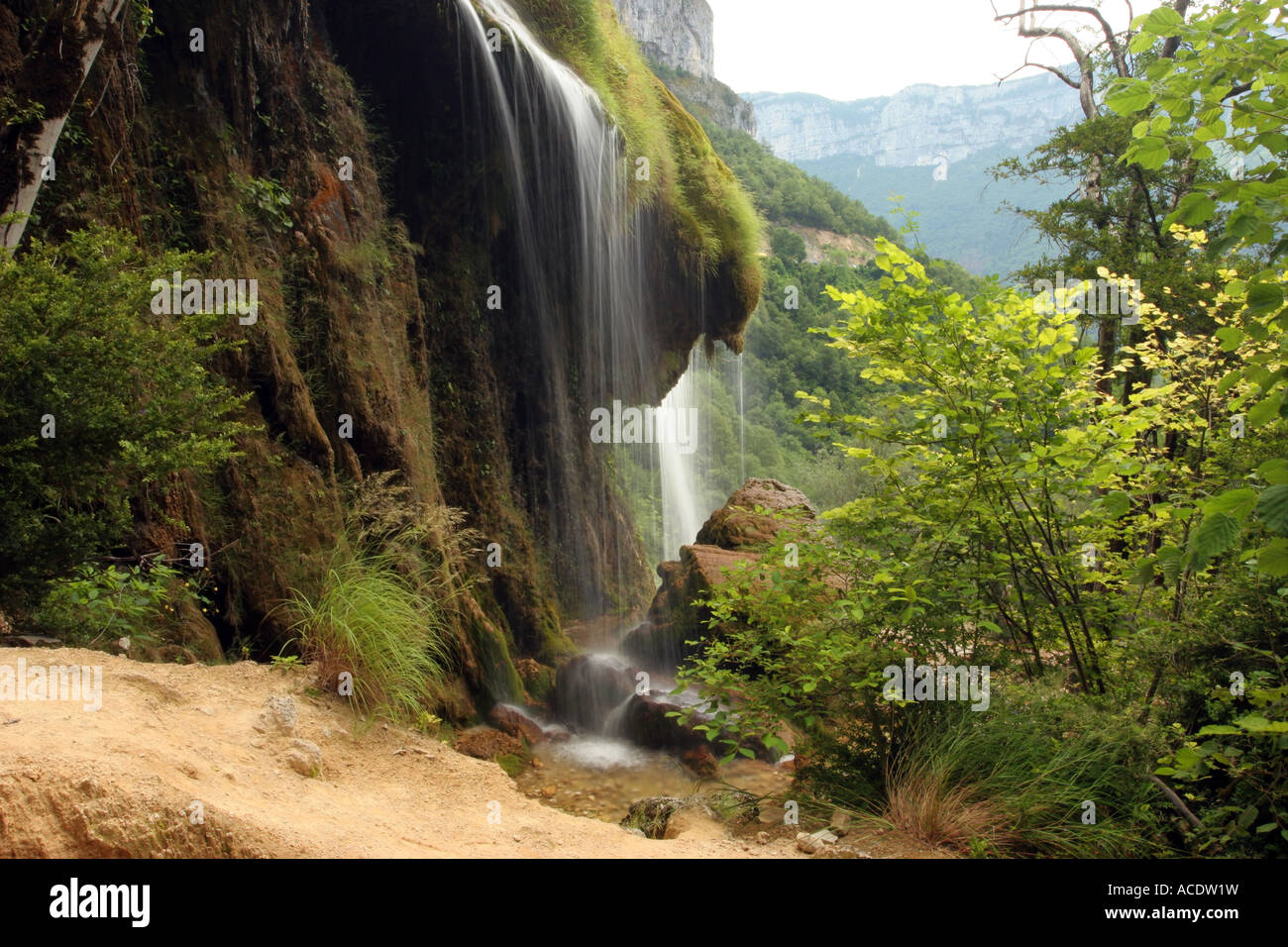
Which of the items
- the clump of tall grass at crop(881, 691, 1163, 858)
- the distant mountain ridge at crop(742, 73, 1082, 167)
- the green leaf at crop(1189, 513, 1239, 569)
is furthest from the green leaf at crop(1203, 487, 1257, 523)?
the distant mountain ridge at crop(742, 73, 1082, 167)

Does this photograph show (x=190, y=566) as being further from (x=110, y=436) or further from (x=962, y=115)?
(x=962, y=115)

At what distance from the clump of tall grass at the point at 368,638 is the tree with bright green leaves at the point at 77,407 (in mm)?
1548

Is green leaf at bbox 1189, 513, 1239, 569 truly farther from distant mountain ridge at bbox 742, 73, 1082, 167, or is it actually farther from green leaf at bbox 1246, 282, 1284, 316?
distant mountain ridge at bbox 742, 73, 1082, 167

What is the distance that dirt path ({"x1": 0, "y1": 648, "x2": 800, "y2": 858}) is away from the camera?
9.49 ft

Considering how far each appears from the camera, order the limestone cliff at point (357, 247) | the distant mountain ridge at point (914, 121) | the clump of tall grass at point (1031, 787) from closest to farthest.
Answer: the clump of tall grass at point (1031, 787) → the limestone cliff at point (357, 247) → the distant mountain ridge at point (914, 121)

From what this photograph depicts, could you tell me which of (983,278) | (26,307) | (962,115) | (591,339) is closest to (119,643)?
(26,307)

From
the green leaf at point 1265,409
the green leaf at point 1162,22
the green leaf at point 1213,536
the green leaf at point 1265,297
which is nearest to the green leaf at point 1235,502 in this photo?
the green leaf at point 1213,536

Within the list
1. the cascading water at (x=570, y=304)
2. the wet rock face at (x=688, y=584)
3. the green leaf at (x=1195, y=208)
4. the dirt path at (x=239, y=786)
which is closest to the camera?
the green leaf at (x=1195, y=208)

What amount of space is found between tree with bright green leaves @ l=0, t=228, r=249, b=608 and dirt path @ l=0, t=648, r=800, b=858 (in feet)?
2.06

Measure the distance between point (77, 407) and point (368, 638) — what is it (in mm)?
2401

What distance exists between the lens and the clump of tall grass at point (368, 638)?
5.68 meters

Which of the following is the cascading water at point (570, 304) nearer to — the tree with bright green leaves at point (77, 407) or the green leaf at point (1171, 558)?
the tree with bright green leaves at point (77, 407)

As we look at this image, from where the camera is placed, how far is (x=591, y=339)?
13.6m

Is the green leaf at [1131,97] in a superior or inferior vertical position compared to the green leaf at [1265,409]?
superior
